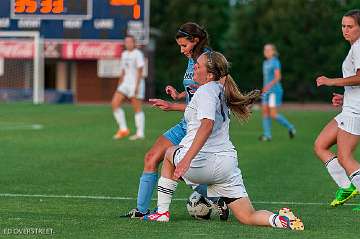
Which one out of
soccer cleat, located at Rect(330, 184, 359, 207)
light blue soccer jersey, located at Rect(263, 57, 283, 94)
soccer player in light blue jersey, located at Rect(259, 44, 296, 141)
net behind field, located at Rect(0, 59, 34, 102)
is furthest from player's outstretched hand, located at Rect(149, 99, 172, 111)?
net behind field, located at Rect(0, 59, 34, 102)

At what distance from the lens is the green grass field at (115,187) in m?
8.67

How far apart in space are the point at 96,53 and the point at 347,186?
1841 inches

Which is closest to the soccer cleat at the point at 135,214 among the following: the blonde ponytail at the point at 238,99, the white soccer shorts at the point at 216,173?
the white soccer shorts at the point at 216,173

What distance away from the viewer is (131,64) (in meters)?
22.5

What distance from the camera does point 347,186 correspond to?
34.8 feet

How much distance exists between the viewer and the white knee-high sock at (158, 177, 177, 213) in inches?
360

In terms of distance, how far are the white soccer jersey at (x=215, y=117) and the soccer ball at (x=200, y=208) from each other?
0.67 meters

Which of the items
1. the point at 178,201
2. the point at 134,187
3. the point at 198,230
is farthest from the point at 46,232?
the point at 134,187

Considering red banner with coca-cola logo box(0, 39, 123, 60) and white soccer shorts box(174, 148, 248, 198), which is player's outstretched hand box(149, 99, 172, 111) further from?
red banner with coca-cola logo box(0, 39, 123, 60)

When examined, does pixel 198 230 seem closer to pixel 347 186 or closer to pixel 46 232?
pixel 46 232

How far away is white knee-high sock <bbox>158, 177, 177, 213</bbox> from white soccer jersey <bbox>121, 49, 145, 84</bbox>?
13185 millimetres

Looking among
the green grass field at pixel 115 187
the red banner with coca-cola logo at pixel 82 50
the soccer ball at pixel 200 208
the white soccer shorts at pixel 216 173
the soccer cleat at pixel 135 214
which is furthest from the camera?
the red banner with coca-cola logo at pixel 82 50

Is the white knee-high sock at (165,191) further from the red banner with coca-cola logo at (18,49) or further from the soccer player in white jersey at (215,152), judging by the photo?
the red banner with coca-cola logo at (18,49)

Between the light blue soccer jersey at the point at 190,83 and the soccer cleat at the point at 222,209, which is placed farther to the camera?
the light blue soccer jersey at the point at 190,83
